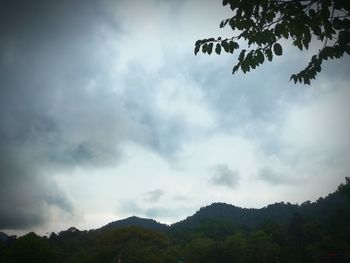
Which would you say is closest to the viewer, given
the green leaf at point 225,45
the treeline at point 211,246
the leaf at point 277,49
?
the leaf at point 277,49

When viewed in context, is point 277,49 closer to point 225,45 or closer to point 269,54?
point 269,54

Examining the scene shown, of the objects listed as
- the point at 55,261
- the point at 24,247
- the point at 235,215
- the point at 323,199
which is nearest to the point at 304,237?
the point at 55,261

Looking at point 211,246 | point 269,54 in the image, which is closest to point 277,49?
point 269,54

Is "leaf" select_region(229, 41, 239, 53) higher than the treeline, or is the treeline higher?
the treeline

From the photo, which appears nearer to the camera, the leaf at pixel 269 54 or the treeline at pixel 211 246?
the leaf at pixel 269 54

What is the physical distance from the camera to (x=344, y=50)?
17.7 feet

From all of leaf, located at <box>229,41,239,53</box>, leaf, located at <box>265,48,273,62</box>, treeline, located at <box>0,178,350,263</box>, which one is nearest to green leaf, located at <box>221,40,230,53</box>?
leaf, located at <box>229,41,239,53</box>

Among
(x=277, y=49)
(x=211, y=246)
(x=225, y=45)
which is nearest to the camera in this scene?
(x=277, y=49)

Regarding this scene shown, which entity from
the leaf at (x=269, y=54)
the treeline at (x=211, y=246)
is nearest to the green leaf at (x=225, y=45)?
the leaf at (x=269, y=54)

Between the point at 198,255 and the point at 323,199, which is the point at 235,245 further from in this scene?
the point at 323,199

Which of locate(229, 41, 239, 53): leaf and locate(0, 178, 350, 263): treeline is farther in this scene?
locate(0, 178, 350, 263): treeline

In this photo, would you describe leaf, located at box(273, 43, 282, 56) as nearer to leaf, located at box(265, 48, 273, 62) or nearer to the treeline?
leaf, located at box(265, 48, 273, 62)

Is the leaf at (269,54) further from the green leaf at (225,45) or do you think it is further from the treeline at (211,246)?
the treeline at (211,246)

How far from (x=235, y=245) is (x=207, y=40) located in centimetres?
7442
